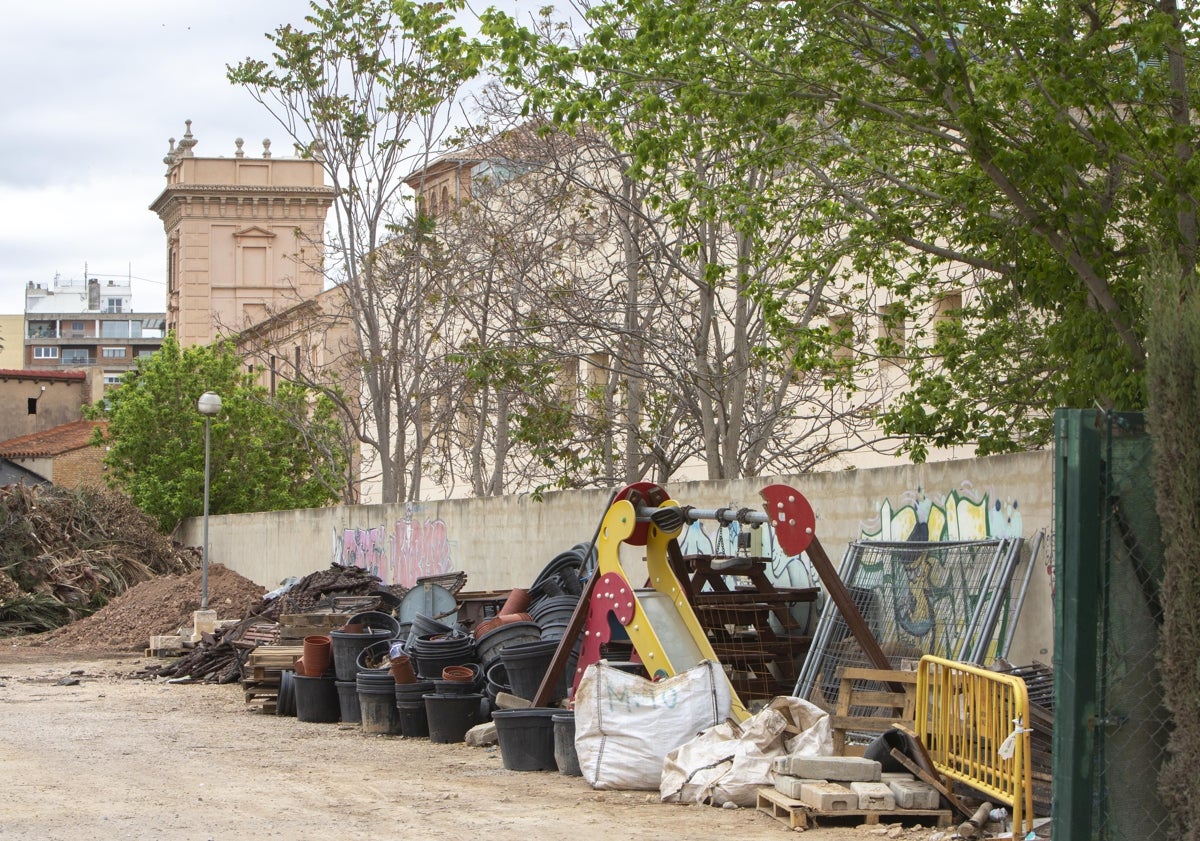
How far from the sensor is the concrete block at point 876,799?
8.12 m

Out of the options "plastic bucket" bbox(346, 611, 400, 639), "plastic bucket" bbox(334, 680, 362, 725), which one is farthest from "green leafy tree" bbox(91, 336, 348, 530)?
"plastic bucket" bbox(334, 680, 362, 725)

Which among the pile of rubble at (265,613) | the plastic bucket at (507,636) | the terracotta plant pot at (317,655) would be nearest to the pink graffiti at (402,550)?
the pile of rubble at (265,613)

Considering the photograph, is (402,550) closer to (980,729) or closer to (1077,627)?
(980,729)

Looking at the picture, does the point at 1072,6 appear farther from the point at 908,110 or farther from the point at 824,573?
the point at 824,573

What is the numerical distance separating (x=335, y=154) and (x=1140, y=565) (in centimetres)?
2485

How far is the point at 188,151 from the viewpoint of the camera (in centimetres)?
7194

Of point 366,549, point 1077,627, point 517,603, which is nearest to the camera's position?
point 1077,627

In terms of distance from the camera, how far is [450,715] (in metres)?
12.6

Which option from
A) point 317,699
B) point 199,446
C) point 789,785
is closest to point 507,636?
point 317,699

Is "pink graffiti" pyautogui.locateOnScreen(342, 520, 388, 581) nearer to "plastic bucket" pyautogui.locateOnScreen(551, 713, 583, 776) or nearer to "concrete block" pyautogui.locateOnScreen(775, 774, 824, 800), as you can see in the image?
"plastic bucket" pyautogui.locateOnScreen(551, 713, 583, 776)

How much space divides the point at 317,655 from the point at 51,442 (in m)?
48.4

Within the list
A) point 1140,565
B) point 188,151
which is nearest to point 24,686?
point 1140,565

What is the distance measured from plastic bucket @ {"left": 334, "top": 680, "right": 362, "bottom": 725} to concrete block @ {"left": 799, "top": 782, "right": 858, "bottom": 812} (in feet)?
22.6

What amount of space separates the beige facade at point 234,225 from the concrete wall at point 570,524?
32.8m
